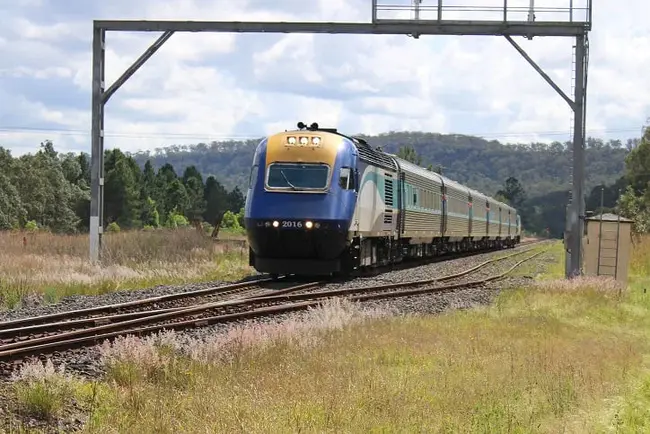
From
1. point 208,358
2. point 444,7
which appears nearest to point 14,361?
point 208,358

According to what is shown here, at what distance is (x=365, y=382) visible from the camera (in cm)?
870

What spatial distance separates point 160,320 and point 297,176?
7.53 meters

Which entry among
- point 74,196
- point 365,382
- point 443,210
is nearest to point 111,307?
point 365,382

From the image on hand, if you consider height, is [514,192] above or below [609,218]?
below

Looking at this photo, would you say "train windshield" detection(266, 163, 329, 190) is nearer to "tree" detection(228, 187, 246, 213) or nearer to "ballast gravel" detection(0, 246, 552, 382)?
"ballast gravel" detection(0, 246, 552, 382)

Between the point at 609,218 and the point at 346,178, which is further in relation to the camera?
the point at 609,218

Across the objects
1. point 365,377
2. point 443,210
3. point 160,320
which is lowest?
Answer: point 160,320

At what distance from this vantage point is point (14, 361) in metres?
9.63

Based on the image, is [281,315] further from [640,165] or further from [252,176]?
[640,165]

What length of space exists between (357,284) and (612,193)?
126204mm

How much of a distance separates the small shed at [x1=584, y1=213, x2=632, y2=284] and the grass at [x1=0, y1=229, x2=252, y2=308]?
876 centimetres

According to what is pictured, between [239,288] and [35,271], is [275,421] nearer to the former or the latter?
[239,288]

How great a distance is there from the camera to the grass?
733 inches

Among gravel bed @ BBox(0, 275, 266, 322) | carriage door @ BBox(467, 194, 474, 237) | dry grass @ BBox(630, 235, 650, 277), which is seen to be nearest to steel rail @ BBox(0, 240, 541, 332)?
A: gravel bed @ BBox(0, 275, 266, 322)
